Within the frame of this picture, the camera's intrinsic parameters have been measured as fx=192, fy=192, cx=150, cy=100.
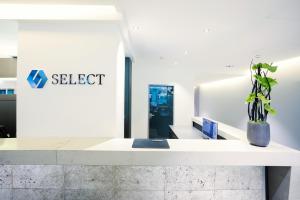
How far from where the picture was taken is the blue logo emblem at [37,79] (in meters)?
2.96

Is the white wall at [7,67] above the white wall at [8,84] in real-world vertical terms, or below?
above

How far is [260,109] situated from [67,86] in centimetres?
266

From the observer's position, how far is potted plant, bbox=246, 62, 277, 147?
1942 millimetres

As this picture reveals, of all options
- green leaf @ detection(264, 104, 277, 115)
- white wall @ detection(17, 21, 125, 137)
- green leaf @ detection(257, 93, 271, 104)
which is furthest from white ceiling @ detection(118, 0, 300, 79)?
green leaf @ detection(264, 104, 277, 115)

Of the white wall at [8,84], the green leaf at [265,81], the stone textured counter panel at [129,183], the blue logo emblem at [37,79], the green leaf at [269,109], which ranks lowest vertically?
the stone textured counter panel at [129,183]

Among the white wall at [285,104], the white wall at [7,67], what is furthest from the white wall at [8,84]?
the white wall at [285,104]

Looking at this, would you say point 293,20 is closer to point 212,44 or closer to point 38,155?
point 212,44

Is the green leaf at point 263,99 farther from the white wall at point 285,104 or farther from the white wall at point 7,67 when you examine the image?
the white wall at point 7,67

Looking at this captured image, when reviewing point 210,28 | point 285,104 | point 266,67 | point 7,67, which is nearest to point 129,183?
point 266,67

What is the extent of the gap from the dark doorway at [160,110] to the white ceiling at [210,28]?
65.4 inches

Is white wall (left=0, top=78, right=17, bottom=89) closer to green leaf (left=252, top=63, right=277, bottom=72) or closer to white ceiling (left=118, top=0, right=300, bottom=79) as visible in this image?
white ceiling (left=118, top=0, right=300, bottom=79)

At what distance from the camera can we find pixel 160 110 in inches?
289

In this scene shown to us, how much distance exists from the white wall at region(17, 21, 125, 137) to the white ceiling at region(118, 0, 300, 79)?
0.76 meters

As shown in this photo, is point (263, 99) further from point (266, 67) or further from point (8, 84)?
point (8, 84)
